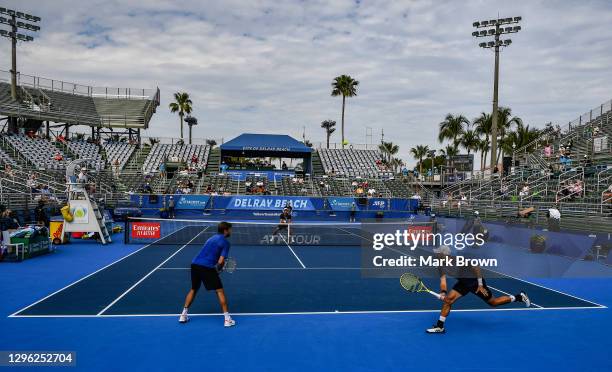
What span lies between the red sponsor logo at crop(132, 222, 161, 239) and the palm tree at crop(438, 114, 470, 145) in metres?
63.1

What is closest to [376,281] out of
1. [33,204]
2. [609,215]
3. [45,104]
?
A: [609,215]

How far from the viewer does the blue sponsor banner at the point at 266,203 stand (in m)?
36.4

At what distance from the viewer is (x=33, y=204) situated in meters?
27.2

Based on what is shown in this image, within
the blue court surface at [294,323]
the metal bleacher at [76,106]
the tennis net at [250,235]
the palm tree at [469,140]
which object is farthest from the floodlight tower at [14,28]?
the palm tree at [469,140]

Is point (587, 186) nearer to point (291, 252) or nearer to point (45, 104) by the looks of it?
point (291, 252)

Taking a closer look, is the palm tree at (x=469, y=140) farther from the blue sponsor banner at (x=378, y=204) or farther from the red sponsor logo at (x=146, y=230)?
the red sponsor logo at (x=146, y=230)

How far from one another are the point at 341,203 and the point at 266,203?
641 centimetres

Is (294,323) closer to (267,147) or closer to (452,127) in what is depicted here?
(267,147)

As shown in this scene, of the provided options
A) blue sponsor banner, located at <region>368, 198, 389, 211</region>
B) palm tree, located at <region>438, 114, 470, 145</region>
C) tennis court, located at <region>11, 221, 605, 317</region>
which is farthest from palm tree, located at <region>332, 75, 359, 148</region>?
tennis court, located at <region>11, 221, 605, 317</region>

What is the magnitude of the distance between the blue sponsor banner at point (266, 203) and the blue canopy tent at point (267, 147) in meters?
11.6

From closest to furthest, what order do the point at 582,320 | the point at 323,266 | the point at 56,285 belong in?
the point at 582,320
the point at 56,285
the point at 323,266

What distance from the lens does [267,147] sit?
47.6 m

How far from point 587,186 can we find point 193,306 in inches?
917

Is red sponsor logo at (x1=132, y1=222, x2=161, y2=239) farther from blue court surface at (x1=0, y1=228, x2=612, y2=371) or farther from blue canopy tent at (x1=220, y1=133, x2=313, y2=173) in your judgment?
blue canopy tent at (x1=220, y1=133, x2=313, y2=173)
